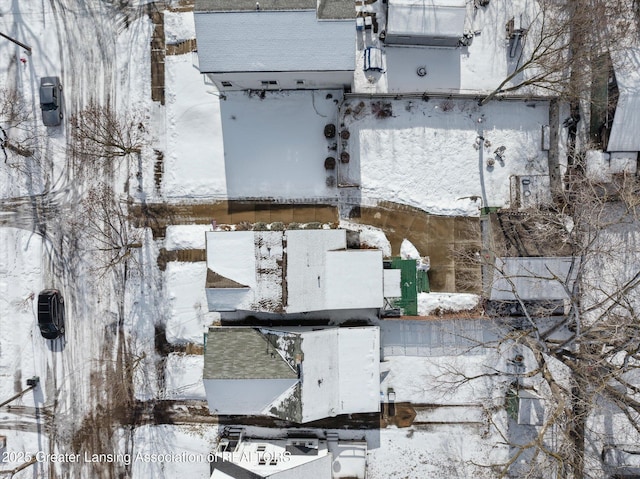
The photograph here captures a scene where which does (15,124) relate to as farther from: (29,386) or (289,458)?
(289,458)

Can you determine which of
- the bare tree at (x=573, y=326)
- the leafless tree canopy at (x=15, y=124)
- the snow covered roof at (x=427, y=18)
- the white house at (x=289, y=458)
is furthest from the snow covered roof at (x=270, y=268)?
the leafless tree canopy at (x=15, y=124)

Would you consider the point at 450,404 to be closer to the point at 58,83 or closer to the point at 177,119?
the point at 177,119

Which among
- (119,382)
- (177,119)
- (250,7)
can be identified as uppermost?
(250,7)

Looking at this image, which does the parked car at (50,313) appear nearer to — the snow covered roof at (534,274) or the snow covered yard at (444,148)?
the snow covered yard at (444,148)

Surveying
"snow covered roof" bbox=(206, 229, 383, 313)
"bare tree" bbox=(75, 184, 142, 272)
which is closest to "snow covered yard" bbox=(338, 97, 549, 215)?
"snow covered roof" bbox=(206, 229, 383, 313)

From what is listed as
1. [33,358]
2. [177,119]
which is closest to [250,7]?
[177,119]

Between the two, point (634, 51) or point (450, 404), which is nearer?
point (634, 51)
